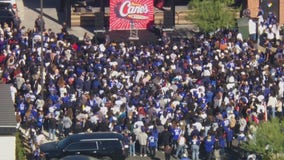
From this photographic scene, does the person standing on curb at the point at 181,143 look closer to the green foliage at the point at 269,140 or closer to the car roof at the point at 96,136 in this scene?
the car roof at the point at 96,136

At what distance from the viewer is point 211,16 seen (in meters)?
73.2

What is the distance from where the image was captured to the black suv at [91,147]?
5853 cm

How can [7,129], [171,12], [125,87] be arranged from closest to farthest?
[7,129] < [125,87] < [171,12]

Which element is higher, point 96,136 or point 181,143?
point 96,136

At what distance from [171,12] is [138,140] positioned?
16252mm

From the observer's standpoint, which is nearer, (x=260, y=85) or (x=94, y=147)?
(x=94, y=147)

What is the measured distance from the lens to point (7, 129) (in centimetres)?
4909

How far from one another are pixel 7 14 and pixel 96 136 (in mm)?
15472

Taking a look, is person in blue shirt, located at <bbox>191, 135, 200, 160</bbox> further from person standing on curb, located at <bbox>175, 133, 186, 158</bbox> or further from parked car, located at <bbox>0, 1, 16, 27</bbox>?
parked car, located at <bbox>0, 1, 16, 27</bbox>

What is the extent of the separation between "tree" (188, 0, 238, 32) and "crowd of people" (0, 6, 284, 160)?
Result: 179cm

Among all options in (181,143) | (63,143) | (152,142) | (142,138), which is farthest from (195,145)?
(63,143)

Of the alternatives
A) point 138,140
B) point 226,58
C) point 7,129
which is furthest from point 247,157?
point 7,129

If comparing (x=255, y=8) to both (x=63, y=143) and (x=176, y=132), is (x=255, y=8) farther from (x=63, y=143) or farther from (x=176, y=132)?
(x=63, y=143)

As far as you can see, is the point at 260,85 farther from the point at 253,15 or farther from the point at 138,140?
the point at 253,15
